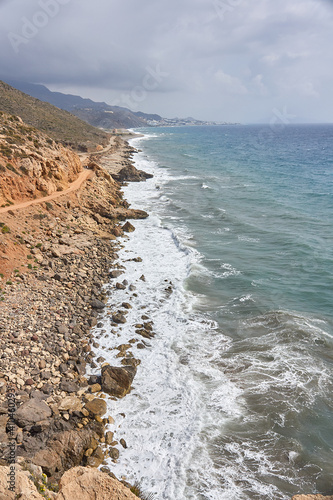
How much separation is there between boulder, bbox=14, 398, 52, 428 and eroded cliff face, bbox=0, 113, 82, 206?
1699cm

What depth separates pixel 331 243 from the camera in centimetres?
2827

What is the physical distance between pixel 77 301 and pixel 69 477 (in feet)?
39.2

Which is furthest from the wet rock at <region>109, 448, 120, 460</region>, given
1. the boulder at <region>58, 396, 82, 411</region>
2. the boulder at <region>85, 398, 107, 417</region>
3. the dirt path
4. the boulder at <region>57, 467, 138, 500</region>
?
the dirt path

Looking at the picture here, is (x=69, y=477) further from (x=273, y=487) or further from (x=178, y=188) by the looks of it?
(x=178, y=188)

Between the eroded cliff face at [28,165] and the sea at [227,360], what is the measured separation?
9.56 m

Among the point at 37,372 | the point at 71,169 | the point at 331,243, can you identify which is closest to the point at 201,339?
the point at 37,372

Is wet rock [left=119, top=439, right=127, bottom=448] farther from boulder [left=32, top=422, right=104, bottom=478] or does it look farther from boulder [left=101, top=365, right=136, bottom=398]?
boulder [left=101, top=365, right=136, bottom=398]

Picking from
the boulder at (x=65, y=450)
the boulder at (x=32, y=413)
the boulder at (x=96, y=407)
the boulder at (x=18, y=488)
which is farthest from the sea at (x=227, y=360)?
the boulder at (x=18, y=488)

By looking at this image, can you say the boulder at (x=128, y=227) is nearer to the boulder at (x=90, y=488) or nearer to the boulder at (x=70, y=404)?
the boulder at (x=70, y=404)

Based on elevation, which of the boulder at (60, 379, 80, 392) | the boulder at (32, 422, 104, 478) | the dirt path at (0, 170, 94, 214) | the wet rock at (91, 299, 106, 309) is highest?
the dirt path at (0, 170, 94, 214)

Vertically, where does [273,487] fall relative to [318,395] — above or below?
below

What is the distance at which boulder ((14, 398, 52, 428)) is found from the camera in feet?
33.2

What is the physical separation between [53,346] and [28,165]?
60.8ft

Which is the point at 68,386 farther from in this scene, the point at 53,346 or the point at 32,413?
the point at 53,346
